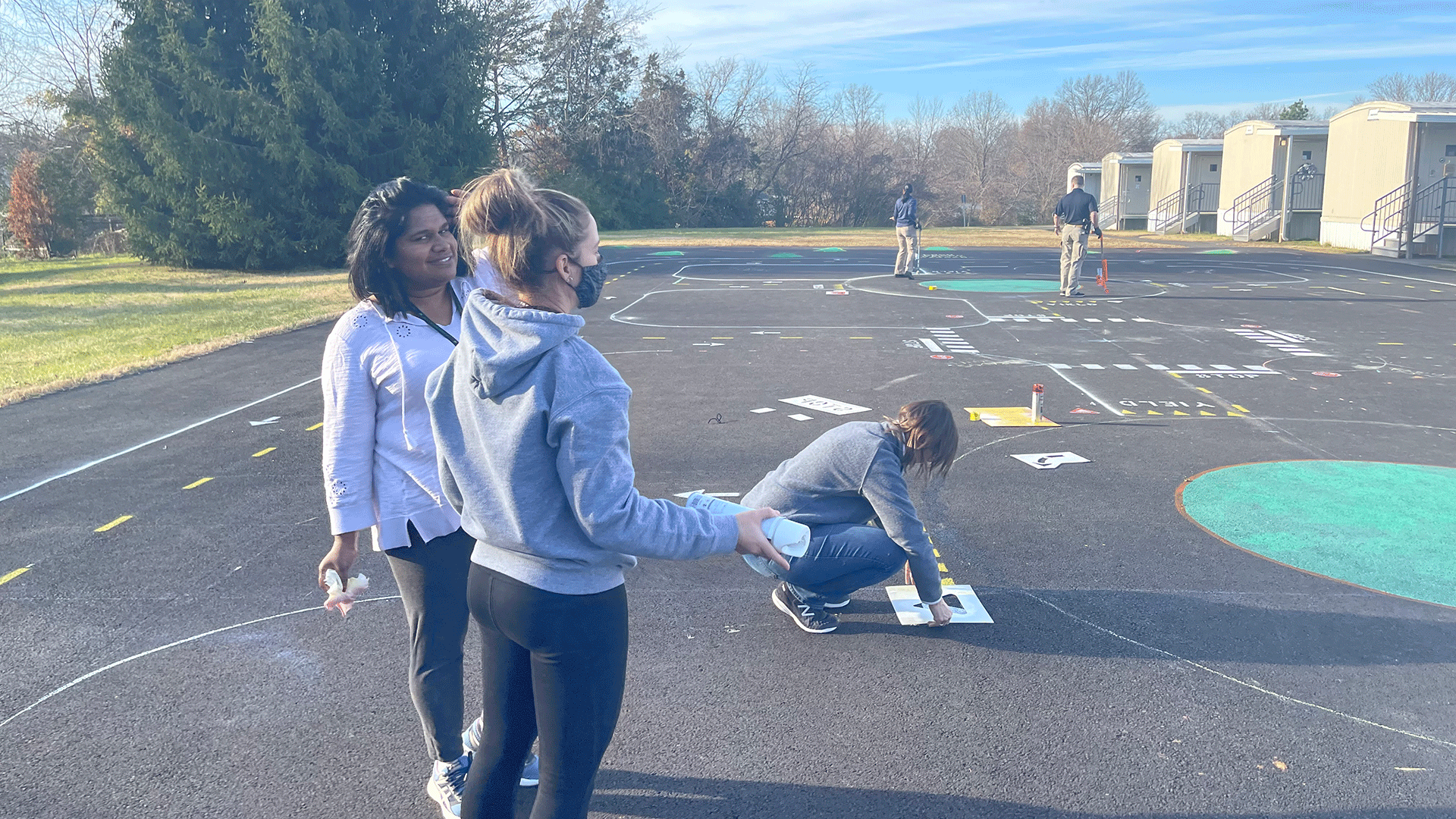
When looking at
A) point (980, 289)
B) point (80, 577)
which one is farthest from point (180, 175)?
point (80, 577)

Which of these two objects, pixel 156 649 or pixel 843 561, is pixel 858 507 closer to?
pixel 843 561

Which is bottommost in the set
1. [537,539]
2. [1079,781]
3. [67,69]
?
[1079,781]

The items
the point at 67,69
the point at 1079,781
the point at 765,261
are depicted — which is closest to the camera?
the point at 1079,781

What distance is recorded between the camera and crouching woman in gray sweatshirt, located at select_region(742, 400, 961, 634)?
13.9ft

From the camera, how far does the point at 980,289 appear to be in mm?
18938

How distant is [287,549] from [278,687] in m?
1.73

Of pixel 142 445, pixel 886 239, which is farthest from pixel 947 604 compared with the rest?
pixel 886 239

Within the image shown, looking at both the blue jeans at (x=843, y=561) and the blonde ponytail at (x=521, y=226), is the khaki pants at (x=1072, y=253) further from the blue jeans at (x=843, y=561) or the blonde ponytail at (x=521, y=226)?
the blonde ponytail at (x=521, y=226)

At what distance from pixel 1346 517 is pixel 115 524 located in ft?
24.4

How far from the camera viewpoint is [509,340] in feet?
6.78

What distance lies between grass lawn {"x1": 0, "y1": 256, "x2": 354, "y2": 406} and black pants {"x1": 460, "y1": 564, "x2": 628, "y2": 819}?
31.6 feet

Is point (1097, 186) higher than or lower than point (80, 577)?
higher

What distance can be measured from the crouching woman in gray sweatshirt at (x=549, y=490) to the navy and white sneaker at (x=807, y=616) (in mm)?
2269

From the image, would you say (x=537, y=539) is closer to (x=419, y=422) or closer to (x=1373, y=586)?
(x=419, y=422)
